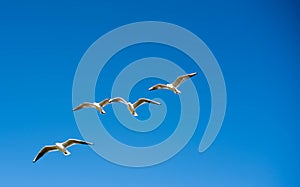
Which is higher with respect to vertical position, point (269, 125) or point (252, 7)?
point (252, 7)

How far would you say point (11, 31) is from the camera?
3.31 metres

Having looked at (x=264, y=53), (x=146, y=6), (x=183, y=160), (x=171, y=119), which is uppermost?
(x=146, y=6)

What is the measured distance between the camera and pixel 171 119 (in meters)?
3.39

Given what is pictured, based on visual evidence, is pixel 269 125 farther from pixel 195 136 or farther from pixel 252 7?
pixel 252 7

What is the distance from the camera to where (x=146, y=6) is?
3.42m

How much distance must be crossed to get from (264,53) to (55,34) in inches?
63.3

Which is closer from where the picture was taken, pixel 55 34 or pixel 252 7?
pixel 55 34

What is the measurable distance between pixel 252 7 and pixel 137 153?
4.73 ft

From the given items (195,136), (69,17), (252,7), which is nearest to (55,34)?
(69,17)

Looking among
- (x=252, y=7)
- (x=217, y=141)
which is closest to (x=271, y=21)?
(x=252, y=7)

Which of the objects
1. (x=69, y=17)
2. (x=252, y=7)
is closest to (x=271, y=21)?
(x=252, y=7)

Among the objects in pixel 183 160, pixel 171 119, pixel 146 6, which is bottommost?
pixel 183 160

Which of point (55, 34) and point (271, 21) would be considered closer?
point (55, 34)

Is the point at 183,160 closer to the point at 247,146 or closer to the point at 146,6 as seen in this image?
the point at 247,146
